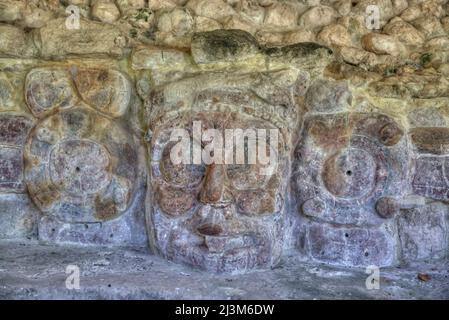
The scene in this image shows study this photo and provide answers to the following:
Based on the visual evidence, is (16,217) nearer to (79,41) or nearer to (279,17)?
(79,41)

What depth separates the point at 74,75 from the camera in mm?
3072

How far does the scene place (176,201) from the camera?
9.56ft

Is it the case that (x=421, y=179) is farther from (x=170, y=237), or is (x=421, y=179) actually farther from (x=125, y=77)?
(x=125, y=77)

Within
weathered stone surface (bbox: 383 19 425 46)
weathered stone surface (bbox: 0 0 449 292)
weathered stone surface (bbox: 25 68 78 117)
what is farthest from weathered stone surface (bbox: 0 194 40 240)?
weathered stone surface (bbox: 383 19 425 46)

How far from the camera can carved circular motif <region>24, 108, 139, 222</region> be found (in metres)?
3.08

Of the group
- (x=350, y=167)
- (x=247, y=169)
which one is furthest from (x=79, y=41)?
(x=350, y=167)

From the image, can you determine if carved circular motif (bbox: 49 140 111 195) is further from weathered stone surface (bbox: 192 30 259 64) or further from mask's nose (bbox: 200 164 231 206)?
weathered stone surface (bbox: 192 30 259 64)

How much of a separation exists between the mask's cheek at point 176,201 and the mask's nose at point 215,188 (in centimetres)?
8

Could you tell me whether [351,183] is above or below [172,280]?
above

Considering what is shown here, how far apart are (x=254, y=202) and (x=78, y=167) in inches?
39.0

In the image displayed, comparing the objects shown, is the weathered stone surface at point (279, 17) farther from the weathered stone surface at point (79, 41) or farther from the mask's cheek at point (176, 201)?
the mask's cheek at point (176, 201)

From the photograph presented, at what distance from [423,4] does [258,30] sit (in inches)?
38.7

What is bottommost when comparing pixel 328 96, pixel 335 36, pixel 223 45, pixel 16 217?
pixel 16 217

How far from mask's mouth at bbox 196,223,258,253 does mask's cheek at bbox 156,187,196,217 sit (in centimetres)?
13
